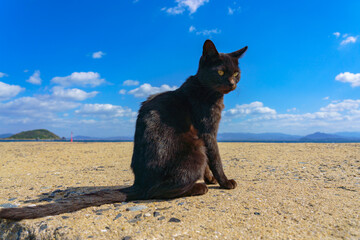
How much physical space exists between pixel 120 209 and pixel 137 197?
1.29ft

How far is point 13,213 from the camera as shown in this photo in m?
2.36

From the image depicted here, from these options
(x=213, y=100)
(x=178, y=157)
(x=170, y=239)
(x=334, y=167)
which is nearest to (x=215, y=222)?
(x=170, y=239)

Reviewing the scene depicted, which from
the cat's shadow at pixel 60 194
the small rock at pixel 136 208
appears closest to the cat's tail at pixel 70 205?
the small rock at pixel 136 208

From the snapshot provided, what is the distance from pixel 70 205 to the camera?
2611 mm

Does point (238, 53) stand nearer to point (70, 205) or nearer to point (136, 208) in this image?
point (136, 208)

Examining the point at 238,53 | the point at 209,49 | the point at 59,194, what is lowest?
the point at 59,194

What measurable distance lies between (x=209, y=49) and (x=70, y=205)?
2857mm

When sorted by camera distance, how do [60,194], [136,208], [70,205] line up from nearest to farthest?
[70,205], [136,208], [60,194]

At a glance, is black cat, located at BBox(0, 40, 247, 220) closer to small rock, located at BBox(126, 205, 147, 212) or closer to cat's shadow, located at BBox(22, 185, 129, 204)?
small rock, located at BBox(126, 205, 147, 212)

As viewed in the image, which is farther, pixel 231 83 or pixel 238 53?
pixel 238 53

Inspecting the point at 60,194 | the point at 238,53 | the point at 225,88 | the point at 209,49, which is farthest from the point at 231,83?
the point at 60,194

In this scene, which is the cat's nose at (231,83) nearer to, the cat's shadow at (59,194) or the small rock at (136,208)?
the small rock at (136,208)

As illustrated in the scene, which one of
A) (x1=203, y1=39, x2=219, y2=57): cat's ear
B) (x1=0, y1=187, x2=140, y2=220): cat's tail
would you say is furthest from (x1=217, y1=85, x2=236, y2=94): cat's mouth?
(x1=0, y1=187, x2=140, y2=220): cat's tail

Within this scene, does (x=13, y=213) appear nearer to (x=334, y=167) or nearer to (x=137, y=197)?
(x=137, y=197)
